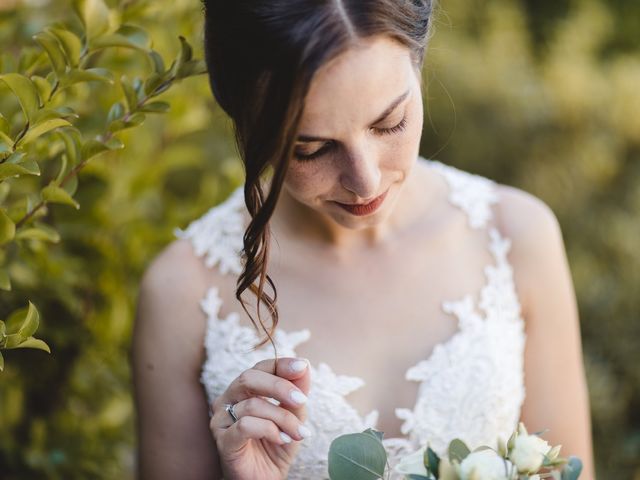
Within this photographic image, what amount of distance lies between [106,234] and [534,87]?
96.1 inches

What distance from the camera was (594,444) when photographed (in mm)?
3133

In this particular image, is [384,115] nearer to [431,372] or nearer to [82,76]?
[82,76]

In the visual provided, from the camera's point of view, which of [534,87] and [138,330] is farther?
[534,87]

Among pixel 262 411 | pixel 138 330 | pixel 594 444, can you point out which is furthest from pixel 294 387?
pixel 594 444

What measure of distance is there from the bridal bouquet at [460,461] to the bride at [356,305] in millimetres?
215

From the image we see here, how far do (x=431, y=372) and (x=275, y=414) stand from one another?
56cm

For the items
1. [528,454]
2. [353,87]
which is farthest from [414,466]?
[353,87]

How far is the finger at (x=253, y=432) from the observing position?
1343 millimetres

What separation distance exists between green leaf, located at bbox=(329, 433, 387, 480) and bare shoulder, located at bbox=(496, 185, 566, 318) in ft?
3.00

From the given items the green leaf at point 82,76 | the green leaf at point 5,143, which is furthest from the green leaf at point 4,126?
the green leaf at point 82,76

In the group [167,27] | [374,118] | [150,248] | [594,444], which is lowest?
[594,444]

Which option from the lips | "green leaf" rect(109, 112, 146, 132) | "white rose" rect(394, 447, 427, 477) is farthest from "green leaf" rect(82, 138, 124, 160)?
"white rose" rect(394, 447, 427, 477)

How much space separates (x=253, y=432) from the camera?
4.42ft

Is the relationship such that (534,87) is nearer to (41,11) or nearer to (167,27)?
(167,27)
